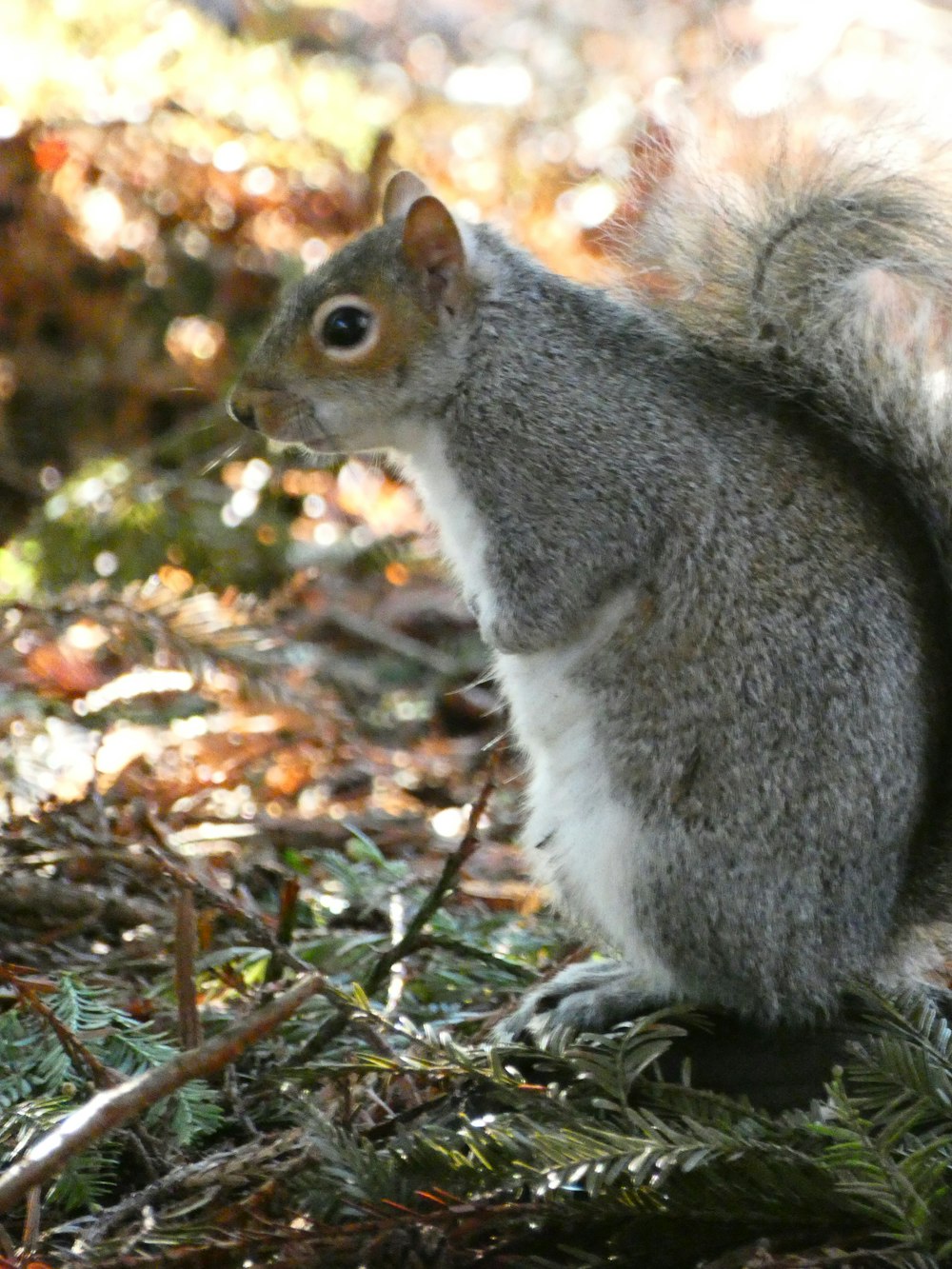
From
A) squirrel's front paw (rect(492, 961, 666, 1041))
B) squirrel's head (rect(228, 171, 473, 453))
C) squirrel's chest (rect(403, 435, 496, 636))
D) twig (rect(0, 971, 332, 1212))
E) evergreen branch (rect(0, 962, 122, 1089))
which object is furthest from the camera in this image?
squirrel's head (rect(228, 171, 473, 453))

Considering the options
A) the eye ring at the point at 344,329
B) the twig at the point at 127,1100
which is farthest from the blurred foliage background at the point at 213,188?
the twig at the point at 127,1100

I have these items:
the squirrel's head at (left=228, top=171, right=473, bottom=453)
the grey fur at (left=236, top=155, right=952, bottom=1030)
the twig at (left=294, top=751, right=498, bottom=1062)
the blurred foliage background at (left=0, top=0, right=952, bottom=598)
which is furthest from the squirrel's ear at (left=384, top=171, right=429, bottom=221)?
the twig at (left=294, top=751, right=498, bottom=1062)

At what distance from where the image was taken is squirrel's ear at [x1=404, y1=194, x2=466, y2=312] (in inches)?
78.7

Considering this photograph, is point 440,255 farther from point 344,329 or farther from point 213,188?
point 213,188

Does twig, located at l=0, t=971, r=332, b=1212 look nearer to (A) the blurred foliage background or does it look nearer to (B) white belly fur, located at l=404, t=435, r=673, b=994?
(B) white belly fur, located at l=404, t=435, r=673, b=994

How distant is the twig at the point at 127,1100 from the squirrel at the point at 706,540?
53 centimetres

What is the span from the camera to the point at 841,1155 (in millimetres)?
1146

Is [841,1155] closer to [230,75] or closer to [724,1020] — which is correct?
[724,1020]

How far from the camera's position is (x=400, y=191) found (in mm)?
2309

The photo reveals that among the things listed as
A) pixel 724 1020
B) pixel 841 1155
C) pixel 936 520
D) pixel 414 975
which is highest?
pixel 936 520

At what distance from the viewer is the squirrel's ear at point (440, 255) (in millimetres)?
2000

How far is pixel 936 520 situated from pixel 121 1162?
3.69 feet

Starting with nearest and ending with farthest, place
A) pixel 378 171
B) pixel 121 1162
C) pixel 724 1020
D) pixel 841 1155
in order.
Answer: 1. pixel 841 1155
2. pixel 121 1162
3. pixel 724 1020
4. pixel 378 171

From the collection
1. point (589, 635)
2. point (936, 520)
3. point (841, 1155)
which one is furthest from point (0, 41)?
point (841, 1155)
